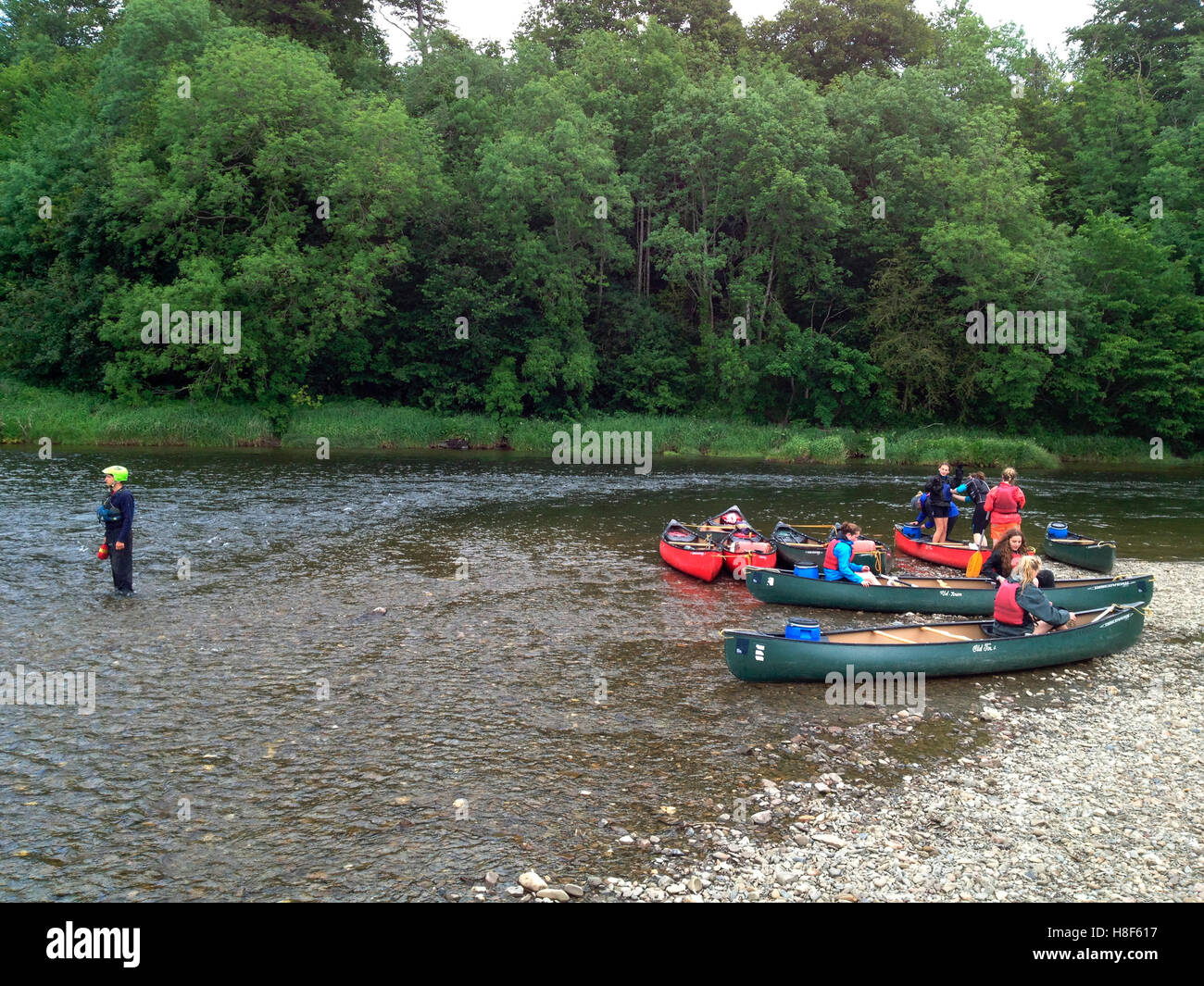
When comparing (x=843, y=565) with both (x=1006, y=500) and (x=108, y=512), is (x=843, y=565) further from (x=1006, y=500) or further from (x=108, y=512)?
(x=108, y=512)

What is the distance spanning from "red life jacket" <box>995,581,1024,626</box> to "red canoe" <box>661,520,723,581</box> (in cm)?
650

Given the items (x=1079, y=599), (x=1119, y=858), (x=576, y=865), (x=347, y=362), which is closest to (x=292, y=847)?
(x=576, y=865)

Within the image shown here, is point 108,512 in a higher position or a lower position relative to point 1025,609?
higher

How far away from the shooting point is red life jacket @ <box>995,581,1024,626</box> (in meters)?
13.7

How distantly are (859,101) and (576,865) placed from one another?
5428 cm

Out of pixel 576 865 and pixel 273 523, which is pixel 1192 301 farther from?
pixel 576 865

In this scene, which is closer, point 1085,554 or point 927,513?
point 1085,554

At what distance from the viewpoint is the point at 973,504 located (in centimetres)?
2242

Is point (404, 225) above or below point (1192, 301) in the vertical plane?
above

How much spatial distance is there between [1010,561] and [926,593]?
5.03ft

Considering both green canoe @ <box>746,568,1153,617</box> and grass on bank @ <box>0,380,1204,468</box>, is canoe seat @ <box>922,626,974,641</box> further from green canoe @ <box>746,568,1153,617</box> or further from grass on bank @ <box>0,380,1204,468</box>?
grass on bank @ <box>0,380,1204,468</box>

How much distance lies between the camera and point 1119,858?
8172 millimetres

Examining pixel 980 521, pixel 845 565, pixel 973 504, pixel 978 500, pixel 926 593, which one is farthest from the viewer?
pixel 973 504

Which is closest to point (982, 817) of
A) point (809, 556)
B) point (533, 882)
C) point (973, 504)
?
point (533, 882)
